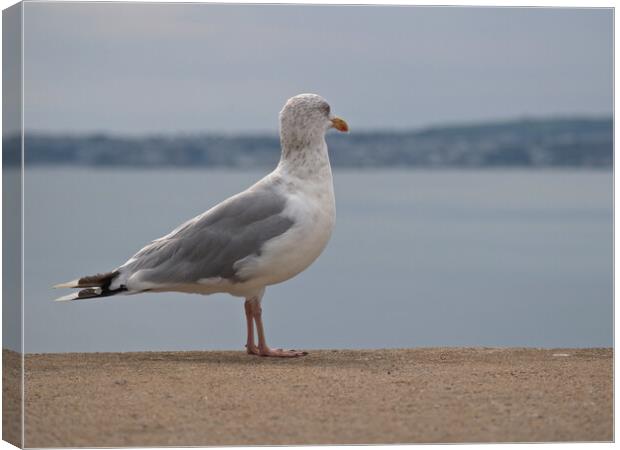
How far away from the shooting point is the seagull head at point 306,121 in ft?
37.0

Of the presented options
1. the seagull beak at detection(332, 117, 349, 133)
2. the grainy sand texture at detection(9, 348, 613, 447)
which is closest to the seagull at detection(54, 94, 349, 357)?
the seagull beak at detection(332, 117, 349, 133)

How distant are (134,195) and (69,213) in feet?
8.52

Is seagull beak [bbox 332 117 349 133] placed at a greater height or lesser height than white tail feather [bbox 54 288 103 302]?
greater

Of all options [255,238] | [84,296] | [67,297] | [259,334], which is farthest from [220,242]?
[67,297]

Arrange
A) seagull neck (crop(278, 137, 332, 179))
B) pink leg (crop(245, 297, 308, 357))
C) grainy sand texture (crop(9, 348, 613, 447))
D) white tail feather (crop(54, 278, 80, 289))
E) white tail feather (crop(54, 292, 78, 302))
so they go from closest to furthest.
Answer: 1. grainy sand texture (crop(9, 348, 613, 447))
2. white tail feather (crop(54, 292, 78, 302))
3. white tail feather (crop(54, 278, 80, 289))
4. seagull neck (crop(278, 137, 332, 179))
5. pink leg (crop(245, 297, 308, 357))

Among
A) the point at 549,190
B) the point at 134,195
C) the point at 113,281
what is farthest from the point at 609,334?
the point at 134,195

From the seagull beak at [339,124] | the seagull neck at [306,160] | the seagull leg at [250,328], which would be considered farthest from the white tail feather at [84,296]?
the seagull beak at [339,124]

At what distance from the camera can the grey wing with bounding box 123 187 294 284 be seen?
35.8ft

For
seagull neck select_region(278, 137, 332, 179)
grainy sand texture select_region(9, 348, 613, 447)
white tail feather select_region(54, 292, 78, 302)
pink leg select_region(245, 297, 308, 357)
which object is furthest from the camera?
pink leg select_region(245, 297, 308, 357)

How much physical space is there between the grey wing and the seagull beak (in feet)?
2.36

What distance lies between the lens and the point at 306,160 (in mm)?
11219

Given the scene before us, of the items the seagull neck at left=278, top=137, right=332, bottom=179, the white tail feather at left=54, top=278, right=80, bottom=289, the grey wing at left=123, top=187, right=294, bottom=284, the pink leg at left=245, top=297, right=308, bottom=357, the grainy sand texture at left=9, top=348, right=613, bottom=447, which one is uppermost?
the seagull neck at left=278, top=137, right=332, bottom=179

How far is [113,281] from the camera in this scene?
11.0 meters

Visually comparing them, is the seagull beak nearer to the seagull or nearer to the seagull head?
the seagull head
